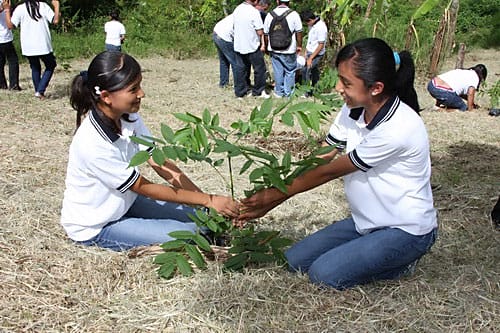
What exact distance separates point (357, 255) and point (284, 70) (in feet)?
18.3

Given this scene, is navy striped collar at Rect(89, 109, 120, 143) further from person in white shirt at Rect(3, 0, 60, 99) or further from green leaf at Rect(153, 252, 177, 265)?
person in white shirt at Rect(3, 0, 60, 99)

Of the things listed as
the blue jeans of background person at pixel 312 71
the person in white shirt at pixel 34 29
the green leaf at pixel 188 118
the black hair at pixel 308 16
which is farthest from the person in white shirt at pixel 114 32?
the green leaf at pixel 188 118

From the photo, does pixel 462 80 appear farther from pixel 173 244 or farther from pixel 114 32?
pixel 173 244

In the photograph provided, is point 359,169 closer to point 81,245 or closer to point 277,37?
point 81,245

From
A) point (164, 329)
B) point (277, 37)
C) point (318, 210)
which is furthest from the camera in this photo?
point (277, 37)

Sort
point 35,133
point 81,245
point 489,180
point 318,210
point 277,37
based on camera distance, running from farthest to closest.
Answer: point 277,37 → point 35,133 → point 489,180 → point 318,210 → point 81,245

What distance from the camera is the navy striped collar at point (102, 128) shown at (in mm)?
2773

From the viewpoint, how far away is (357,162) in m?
2.49

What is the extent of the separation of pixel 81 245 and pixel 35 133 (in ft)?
9.67

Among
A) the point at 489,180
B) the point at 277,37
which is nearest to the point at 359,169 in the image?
the point at 489,180

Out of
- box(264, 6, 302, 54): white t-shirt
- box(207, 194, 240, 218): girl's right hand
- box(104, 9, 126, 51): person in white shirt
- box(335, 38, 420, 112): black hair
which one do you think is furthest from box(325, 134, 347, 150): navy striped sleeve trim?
box(104, 9, 126, 51): person in white shirt

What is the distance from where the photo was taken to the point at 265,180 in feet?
8.54

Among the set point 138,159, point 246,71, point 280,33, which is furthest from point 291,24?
point 138,159

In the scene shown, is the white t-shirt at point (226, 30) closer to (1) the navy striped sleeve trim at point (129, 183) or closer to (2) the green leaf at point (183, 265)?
(1) the navy striped sleeve trim at point (129, 183)
